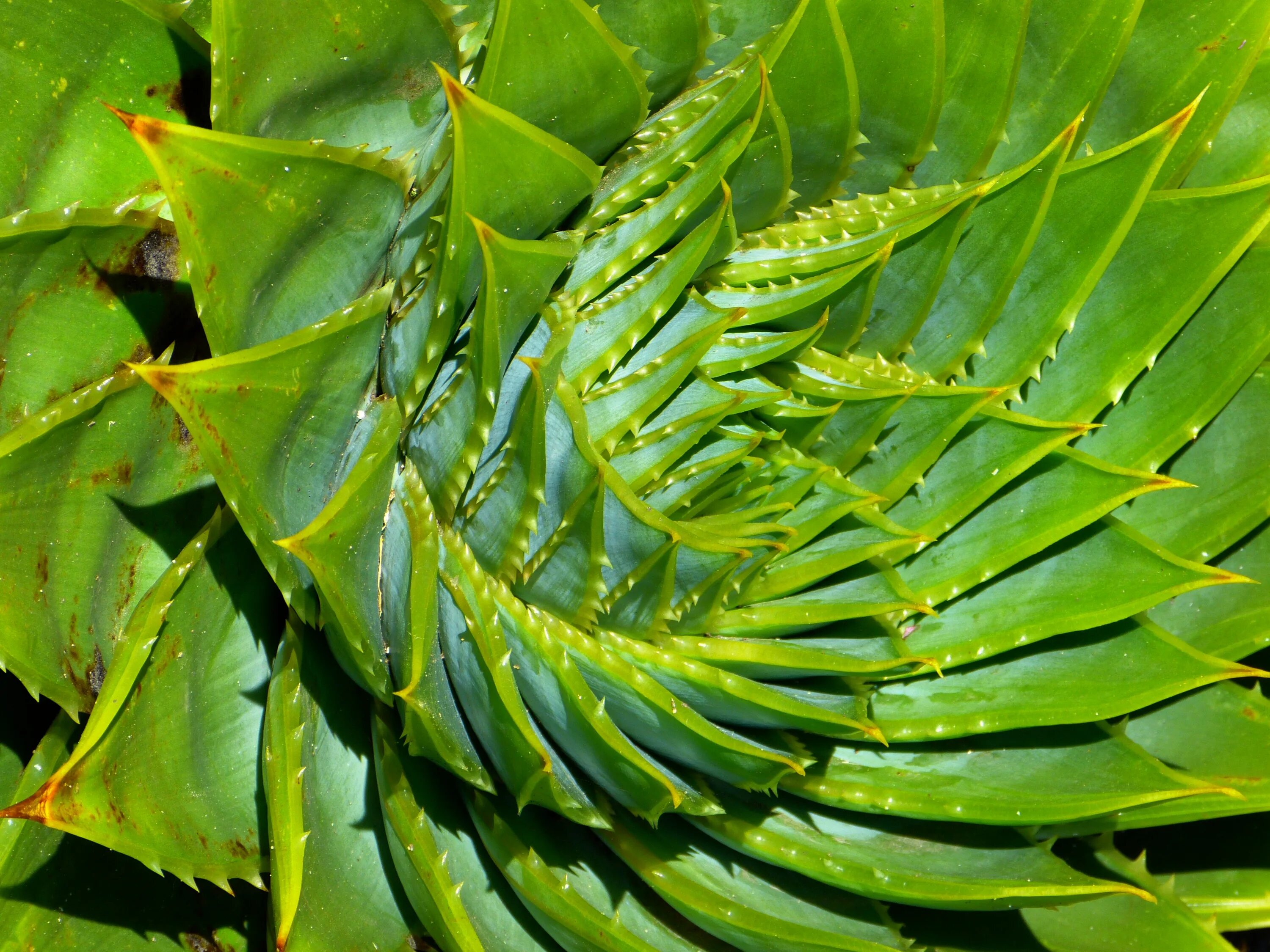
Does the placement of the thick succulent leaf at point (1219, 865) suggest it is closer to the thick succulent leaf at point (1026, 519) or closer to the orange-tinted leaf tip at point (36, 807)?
the thick succulent leaf at point (1026, 519)

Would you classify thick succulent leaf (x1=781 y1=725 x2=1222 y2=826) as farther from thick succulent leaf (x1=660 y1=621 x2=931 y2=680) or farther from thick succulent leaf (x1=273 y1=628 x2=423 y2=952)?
thick succulent leaf (x1=273 y1=628 x2=423 y2=952)

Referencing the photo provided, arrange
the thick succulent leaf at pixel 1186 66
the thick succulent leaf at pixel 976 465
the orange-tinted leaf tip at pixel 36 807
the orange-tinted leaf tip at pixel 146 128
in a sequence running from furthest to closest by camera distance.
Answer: the thick succulent leaf at pixel 1186 66 → the thick succulent leaf at pixel 976 465 → the orange-tinted leaf tip at pixel 36 807 → the orange-tinted leaf tip at pixel 146 128

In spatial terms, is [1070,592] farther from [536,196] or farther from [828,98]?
[536,196]

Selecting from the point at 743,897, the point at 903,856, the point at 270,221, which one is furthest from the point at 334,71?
the point at 903,856

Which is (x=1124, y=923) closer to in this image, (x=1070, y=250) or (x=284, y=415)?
(x=1070, y=250)

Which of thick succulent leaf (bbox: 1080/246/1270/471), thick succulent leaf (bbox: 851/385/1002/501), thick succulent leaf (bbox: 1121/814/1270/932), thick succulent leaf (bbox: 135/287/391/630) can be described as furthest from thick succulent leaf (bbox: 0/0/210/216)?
thick succulent leaf (bbox: 1121/814/1270/932)

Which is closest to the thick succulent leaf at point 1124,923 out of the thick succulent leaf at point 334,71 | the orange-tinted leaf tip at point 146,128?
the thick succulent leaf at point 334,71
